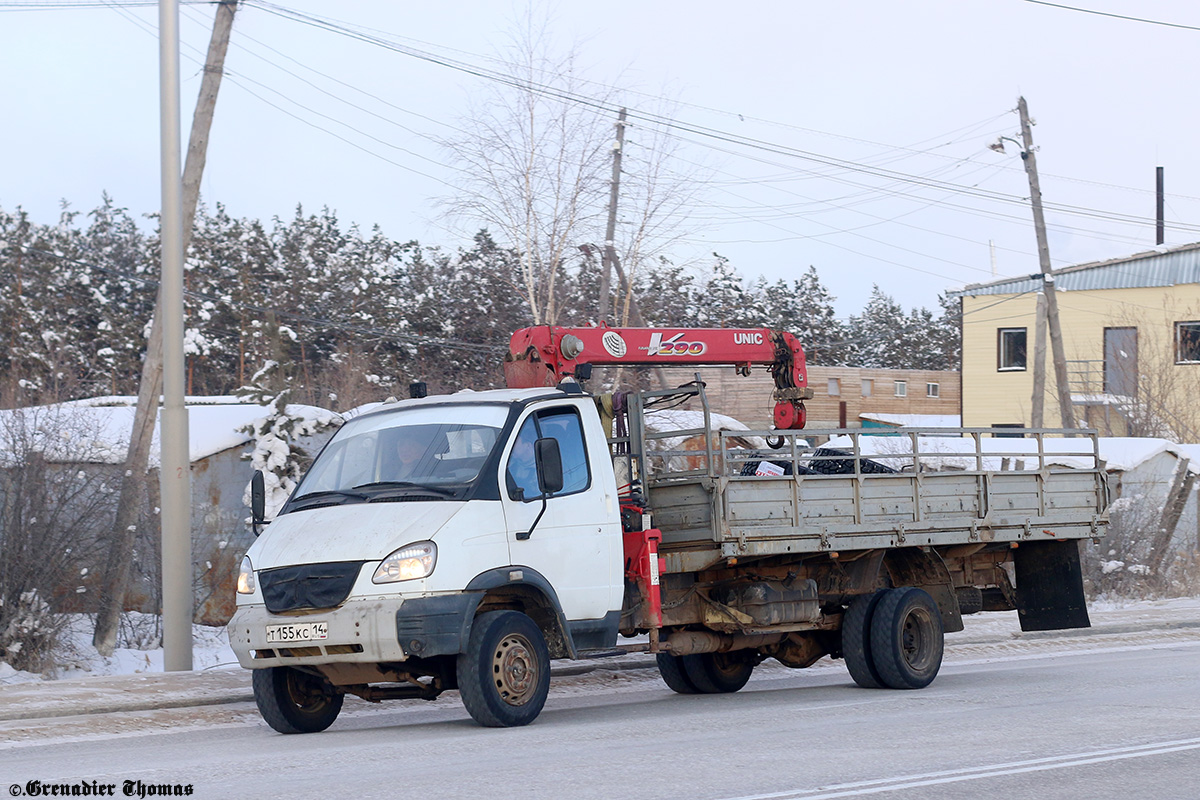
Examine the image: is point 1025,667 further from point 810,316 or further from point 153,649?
point 810,316

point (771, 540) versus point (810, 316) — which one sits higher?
point (810, 316)

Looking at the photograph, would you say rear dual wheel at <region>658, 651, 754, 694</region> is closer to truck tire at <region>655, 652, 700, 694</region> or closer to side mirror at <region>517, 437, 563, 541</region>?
truck tire at <region>655, 652, 700, 694</region>

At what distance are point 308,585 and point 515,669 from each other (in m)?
1.51

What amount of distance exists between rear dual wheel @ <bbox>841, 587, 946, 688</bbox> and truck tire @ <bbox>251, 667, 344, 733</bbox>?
4620 mm

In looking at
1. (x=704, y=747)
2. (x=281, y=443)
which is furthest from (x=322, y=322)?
(x=704, y=747)

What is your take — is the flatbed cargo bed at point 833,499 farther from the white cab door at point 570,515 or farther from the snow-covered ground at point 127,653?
the snow-covered ground at point 127,653

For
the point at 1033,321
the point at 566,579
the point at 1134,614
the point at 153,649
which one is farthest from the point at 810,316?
the point at 566,579

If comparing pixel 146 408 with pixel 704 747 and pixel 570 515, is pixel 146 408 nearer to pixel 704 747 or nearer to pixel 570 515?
pixel 570 515

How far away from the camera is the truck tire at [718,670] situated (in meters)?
12.3

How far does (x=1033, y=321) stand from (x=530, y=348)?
A: 40025 millimetres

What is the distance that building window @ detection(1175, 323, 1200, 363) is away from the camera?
43.8 meters

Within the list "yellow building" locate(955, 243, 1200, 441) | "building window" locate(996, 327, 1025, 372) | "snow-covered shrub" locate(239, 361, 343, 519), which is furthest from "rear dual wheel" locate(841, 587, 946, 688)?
"building window" locate(996, 327, 1025, 372)

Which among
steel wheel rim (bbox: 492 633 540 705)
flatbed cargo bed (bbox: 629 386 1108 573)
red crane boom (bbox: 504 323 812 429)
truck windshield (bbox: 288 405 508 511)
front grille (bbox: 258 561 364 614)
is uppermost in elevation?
red crane boom (bbox: 504 323 812 429)

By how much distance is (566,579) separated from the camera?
952 cm
